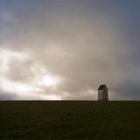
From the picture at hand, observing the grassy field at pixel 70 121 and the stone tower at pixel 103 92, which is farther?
the stone tower at pixel 103 92

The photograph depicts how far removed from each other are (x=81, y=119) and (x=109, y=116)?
3243mm

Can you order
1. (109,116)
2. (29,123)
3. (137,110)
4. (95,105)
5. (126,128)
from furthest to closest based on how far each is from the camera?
1. (95,105)
2. (137,110)
3. (109,116)
4. (29,123)
5. (126,128)

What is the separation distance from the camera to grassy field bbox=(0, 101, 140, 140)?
3456 cm

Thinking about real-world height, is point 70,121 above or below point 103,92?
below

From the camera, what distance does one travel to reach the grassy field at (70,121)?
113 feet

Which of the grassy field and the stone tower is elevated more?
the stone tower

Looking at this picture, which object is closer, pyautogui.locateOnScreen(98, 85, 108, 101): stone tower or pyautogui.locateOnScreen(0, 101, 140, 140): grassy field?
pyautogui.locateOnScreen(0, 101, 140, 140): grassy field

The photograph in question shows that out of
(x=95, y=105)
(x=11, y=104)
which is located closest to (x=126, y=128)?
(x=95, y=105)

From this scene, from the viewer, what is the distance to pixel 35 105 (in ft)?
174

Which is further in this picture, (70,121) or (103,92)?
(103,92)

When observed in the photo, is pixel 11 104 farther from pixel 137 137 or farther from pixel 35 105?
pixel 137 137

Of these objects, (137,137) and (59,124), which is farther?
(59,124)

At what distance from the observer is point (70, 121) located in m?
40.3

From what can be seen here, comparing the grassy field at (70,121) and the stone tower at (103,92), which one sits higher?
the stone tower at (103,92)
